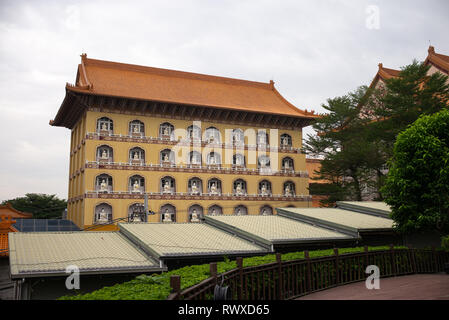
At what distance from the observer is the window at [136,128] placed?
3616 centimetres

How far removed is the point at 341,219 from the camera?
21.8 meters

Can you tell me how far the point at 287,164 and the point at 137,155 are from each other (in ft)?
48.6

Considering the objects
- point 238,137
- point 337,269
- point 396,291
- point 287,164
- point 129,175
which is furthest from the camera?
point 287,164

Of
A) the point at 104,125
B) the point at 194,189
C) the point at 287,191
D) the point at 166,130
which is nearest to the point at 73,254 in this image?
the point at 104,125

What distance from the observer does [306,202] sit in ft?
138

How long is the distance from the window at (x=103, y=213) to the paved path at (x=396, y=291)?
955 inches

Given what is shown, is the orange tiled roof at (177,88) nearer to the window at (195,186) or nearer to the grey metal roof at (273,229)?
the window at (195,186)

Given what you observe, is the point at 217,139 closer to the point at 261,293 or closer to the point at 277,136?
the point at 277,136

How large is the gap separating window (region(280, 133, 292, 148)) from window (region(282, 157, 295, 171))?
4.19 ft

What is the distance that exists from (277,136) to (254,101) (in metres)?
4.16

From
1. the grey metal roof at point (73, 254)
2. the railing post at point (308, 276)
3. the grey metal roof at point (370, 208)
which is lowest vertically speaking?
the railing post at point (308, 276)

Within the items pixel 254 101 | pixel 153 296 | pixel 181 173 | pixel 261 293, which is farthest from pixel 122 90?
pixel 153 296

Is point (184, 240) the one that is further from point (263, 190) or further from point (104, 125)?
point (263, 190)

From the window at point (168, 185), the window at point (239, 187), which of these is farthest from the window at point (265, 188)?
the window at point (168, 185)
